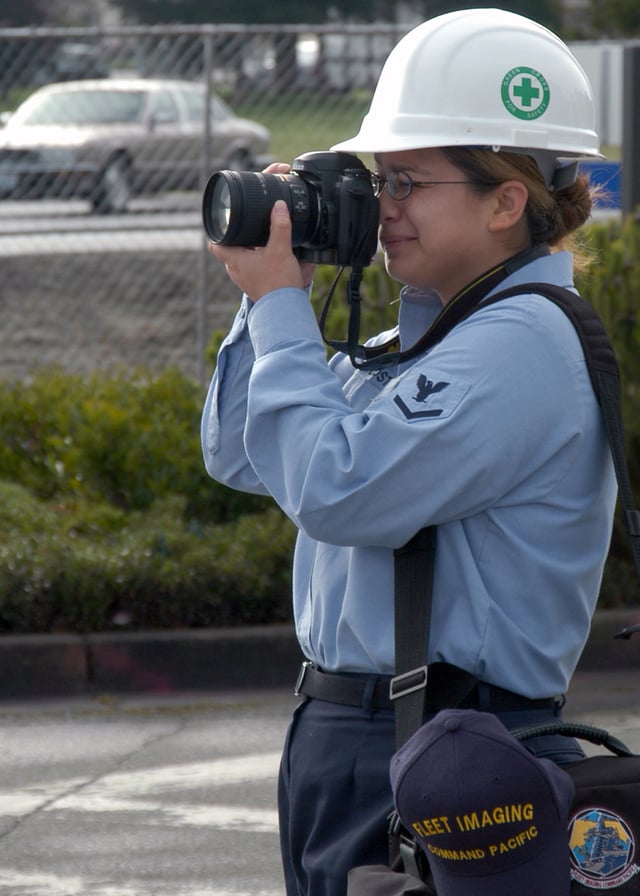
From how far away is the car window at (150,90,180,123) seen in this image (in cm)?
870

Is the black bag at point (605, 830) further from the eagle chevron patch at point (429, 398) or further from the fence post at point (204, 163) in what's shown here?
the fence post at point (204, 163)

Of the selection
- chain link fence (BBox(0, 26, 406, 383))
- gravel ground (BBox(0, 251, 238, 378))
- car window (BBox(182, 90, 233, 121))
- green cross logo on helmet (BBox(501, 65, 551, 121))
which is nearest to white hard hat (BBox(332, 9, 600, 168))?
green cross logo on helmet (BBox(501, 65, 551, 121))

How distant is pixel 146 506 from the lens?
6719 mm

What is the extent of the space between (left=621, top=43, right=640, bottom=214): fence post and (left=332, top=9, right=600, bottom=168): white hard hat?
569cm

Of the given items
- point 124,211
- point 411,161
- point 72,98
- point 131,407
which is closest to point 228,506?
point 131,407

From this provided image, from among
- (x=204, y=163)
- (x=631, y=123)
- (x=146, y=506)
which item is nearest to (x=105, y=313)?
(x=204, y=163)

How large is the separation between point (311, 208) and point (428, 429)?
42 cm

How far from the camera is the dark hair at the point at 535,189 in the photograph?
2023 mm

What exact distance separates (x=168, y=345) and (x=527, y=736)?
24.4 feet

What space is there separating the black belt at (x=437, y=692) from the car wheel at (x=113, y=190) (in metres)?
6.79

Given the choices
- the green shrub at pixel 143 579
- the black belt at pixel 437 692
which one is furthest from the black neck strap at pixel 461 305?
the green shrub at pixel 143 579

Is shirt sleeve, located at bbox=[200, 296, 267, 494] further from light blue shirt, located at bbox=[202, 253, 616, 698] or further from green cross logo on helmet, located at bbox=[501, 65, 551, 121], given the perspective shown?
green cross logo on helmet, located at bbox=[501, 65, 551, 121]

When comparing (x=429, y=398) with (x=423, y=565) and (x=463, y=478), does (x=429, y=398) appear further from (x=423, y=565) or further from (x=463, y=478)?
(x=423, y=565)

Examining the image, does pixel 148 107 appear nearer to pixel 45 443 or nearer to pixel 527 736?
pixel 45 443
